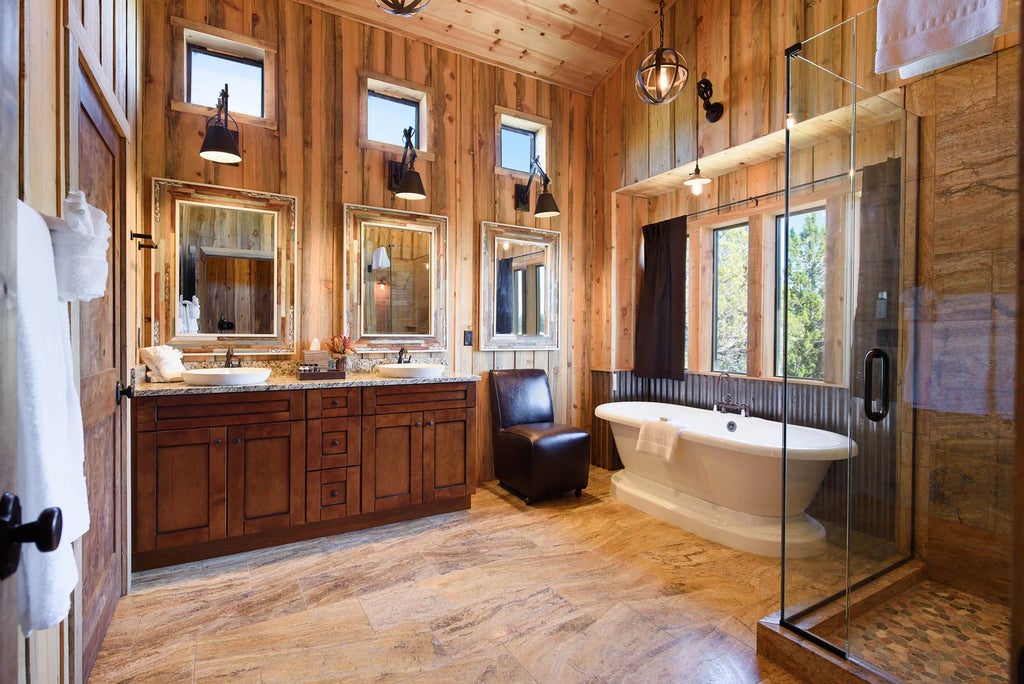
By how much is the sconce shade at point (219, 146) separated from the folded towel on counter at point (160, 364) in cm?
113

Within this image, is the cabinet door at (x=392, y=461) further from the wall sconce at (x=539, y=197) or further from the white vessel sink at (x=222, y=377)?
the wall sconce at (x=539, y=197)

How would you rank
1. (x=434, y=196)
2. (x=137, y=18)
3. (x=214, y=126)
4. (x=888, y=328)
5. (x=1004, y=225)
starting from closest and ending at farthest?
(x=1004, y=225) → (x=888, y=328) → (x=137, y=18) → (x=214, y=126) → (x=434, y=196)

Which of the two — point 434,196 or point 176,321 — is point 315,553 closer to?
point 176,321

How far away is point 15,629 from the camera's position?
0.69 m

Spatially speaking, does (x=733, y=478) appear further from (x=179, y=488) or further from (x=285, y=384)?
(x=179, y=488)

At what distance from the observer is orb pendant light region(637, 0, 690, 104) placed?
295 cm

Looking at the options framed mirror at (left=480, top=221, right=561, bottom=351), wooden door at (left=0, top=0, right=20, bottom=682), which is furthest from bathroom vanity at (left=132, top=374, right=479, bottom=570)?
wooden door at (left=0, top=0, right=20, bottom=682)

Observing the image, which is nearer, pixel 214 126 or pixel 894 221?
pixel 894 221

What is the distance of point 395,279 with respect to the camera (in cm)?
377

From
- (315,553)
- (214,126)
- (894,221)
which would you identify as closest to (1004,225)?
(894,221)

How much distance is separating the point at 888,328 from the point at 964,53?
106 cm

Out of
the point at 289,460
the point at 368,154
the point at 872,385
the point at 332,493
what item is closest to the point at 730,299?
the point at 872,385

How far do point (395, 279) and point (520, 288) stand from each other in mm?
1087

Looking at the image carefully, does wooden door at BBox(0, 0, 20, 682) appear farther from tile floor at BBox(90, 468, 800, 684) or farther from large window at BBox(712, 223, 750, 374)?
large window at BBox(712, 223, 750, 374)
